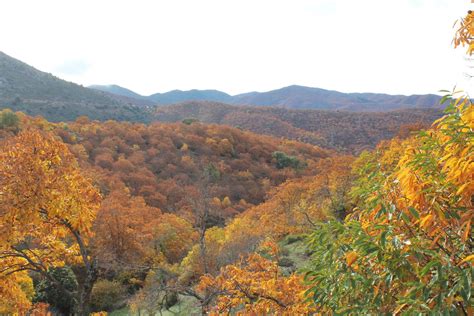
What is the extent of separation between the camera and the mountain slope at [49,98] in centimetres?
8181

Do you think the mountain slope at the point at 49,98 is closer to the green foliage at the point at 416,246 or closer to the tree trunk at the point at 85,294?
the tree trunk at the point at 85,294

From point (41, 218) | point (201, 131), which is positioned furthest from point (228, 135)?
point (41, 218)

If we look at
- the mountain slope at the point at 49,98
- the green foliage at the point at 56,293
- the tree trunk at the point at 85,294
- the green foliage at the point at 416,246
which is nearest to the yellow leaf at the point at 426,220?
the green foliage at the point at 416,246

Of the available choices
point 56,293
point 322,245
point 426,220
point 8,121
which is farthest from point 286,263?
point 8,121

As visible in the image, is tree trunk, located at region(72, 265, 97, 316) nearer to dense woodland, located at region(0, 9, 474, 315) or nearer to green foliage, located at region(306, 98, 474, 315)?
dense woodland, located at region(0, 9, 474, 315)

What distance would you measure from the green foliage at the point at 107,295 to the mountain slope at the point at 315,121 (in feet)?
226

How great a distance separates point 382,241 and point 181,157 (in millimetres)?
58800

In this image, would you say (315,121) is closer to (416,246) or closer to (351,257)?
(351,257)

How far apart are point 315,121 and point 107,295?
102m

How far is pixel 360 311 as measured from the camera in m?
2.72

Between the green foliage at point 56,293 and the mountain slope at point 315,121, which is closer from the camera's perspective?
the green foliage at point 56,293

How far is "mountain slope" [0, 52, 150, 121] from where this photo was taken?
268ft

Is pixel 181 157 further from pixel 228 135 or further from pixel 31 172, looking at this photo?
pixel 31 172

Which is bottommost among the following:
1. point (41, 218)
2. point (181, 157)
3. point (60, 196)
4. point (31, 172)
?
point (181, 157)
